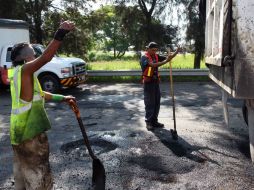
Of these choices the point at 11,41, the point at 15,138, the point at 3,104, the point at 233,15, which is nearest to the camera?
the point at 15,138

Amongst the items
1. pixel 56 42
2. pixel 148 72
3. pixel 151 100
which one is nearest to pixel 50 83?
pixel 151 100

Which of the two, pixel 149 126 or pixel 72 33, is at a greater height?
pixel 72 33

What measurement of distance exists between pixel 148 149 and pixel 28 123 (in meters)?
3.02

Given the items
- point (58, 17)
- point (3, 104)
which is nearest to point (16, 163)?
point (3, 104)

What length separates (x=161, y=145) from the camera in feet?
22.4

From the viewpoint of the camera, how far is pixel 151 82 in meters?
8.10

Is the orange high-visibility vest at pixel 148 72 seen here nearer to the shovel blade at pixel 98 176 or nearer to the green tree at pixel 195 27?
the shovel blade at pixel 98 176

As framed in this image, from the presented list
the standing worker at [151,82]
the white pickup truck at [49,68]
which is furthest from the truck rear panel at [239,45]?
the white pickup truck at [49,68]

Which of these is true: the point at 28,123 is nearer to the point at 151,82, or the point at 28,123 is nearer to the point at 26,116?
the point at 26,116

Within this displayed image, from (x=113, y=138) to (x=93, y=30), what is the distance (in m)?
17.5

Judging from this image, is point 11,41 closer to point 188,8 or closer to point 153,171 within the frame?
point 188,8

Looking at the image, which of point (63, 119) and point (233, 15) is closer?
point (233, 15)

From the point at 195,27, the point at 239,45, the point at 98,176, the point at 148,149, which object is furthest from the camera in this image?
the point at 195,27

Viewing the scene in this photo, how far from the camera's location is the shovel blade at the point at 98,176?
487cm
